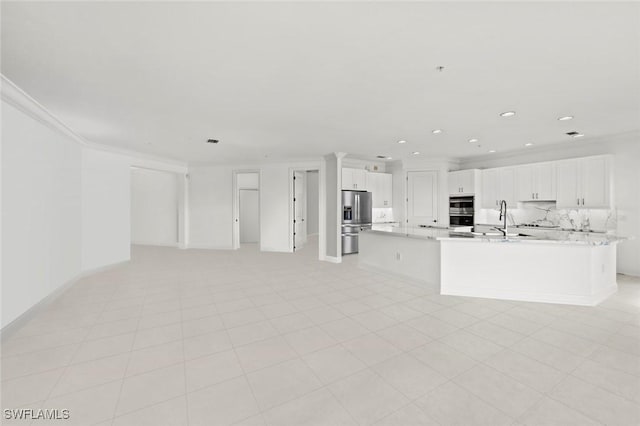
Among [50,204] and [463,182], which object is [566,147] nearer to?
[463,182]

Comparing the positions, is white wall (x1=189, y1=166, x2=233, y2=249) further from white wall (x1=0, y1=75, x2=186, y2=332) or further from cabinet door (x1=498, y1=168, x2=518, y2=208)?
cabinet door (x1=498, y1=168, x2=518, y2=208)

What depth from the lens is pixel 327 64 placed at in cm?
257

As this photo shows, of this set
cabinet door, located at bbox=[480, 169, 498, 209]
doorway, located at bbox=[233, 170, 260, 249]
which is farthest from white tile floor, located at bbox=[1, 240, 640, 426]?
doorway, located at bbox=[233, 170, 260, 249]

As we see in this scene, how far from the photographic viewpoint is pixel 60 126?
4348 mm

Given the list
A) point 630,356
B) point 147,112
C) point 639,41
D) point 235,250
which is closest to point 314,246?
point 235,250

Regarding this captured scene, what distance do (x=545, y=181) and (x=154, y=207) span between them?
10967 mm

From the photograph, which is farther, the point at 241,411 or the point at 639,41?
the point at 639,41

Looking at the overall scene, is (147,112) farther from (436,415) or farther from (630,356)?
(630,356)

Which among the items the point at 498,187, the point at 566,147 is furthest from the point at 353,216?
the point at 566,147

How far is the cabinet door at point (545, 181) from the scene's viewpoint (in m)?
6.09

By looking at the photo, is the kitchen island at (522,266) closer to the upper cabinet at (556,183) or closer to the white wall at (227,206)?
the upper cabinet at (556,183)

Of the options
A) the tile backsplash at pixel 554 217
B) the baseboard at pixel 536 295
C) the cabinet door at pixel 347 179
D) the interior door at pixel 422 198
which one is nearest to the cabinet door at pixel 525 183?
the tile backsplash at pixel 554 217

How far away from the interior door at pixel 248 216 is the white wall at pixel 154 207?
7.05 feet

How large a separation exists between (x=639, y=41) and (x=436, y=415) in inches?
124
